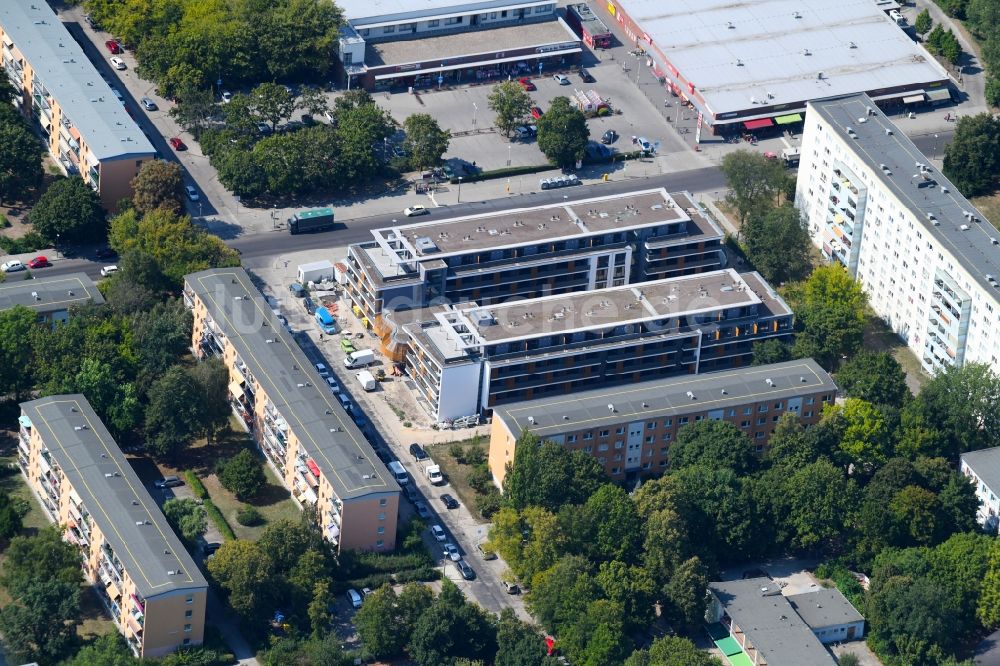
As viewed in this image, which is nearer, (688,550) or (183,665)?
(183,665)

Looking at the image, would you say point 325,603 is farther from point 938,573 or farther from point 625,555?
point 938,573

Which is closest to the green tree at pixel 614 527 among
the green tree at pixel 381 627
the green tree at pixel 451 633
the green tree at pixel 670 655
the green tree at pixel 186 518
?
the green tree at pixel 670 655

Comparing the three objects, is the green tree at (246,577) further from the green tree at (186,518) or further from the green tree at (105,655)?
the green tree at (105,655)

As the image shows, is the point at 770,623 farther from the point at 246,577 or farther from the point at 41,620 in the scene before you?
the point at 41,620

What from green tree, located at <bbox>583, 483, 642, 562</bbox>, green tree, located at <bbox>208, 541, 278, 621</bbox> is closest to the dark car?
green tree, located at <bbox>583, 483, 642, 562</bbox>

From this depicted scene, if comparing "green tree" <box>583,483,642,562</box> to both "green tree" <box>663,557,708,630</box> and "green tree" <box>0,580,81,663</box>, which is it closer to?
"green tree" <box>663,557,708,630</box>

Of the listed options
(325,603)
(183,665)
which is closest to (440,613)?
(325,603)
